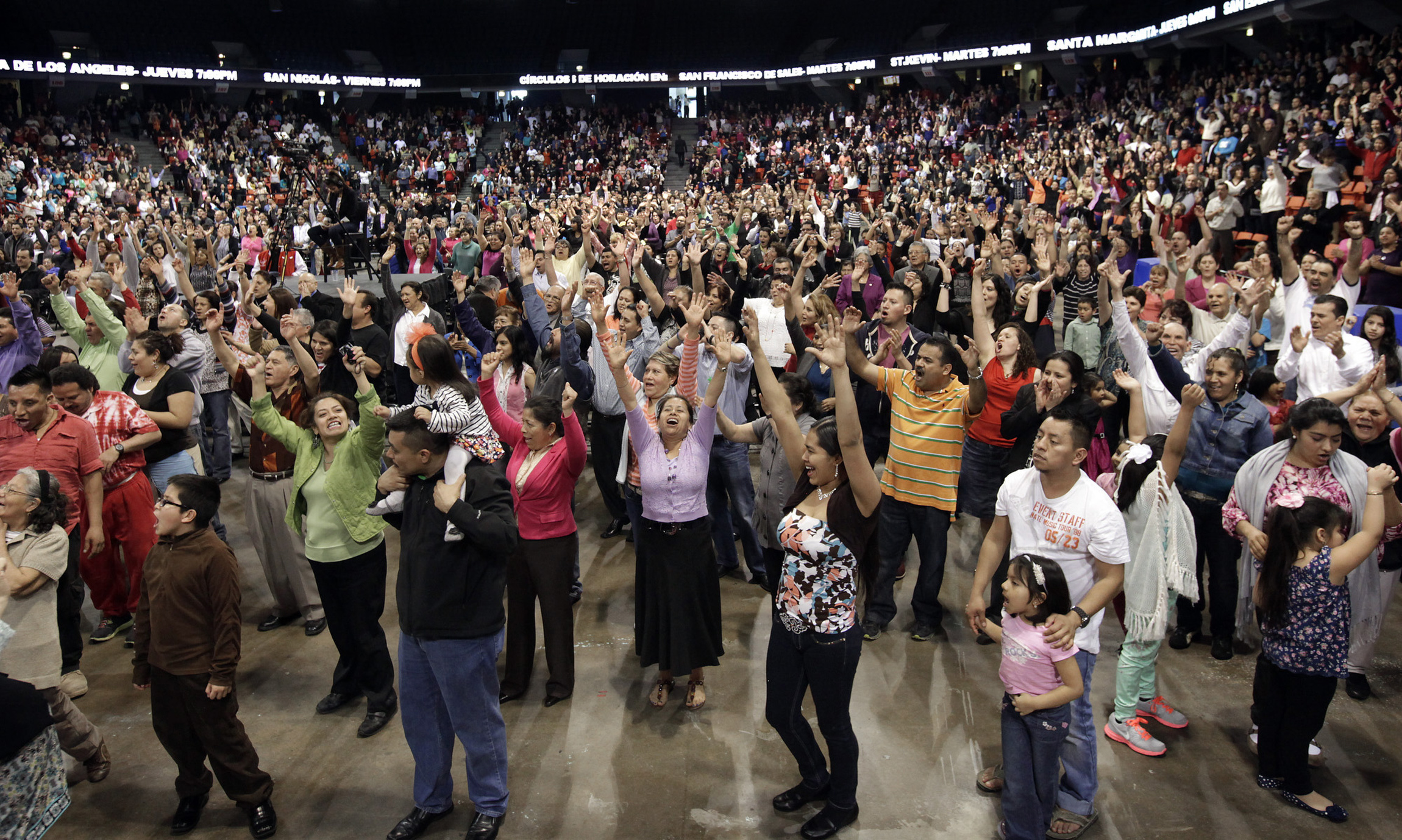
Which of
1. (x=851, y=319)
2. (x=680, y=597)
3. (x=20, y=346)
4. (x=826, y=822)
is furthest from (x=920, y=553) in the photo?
(x=20, y=346)

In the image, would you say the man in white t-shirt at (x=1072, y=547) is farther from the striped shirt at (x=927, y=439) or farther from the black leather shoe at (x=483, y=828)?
the black leather shoe at (x=483, y=828)

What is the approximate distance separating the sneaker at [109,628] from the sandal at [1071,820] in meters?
5.14

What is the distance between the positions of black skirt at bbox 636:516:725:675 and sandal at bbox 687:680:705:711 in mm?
105

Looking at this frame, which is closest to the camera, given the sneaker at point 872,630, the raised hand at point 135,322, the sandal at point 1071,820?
the sandal at point 1071,820

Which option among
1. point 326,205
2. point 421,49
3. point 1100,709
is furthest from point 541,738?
point 421,49

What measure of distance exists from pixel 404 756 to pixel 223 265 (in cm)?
612

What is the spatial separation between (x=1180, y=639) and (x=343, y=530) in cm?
443

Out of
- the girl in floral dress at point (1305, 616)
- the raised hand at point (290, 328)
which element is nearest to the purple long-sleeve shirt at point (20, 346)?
the raised hand at point (290, 328)

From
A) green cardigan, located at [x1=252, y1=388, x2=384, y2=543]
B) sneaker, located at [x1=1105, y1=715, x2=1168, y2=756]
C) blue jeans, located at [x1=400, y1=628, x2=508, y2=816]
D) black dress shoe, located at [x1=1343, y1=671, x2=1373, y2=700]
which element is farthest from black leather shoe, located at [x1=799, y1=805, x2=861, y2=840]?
black dress shoe, located at [x1=1343, y1=671, x2=1373, y2=700]

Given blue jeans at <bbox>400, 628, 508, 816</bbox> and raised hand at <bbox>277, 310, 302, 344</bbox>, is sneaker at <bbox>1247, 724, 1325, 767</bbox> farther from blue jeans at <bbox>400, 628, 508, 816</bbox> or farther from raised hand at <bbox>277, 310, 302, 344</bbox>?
raised hand at <bbox>277, 310, 302, 344</bbox>

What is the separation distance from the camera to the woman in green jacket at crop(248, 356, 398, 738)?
4.21 m

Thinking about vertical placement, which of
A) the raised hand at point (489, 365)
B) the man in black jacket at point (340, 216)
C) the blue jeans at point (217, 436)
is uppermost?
the man in black jacket at point (340, 216)

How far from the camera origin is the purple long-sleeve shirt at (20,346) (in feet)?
21.9

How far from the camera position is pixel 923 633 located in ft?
16.5
